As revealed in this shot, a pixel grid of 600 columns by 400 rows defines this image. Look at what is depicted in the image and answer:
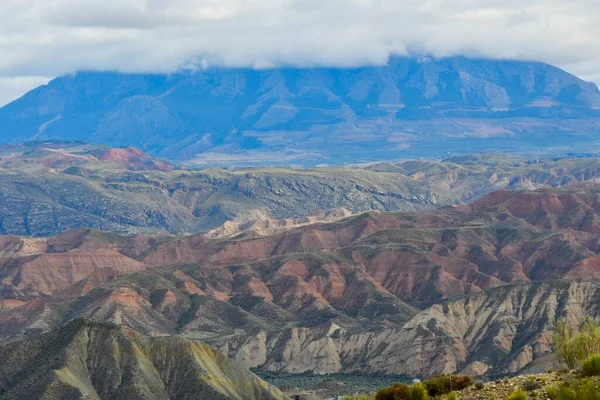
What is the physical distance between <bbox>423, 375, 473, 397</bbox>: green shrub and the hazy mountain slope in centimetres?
4200

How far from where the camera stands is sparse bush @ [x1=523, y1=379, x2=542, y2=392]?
146ft

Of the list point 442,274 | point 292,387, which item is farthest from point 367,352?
point 442,274

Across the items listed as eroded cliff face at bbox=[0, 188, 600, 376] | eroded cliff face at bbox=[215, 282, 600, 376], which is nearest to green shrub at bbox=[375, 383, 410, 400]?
eroded cliff face at bbox=[0, 188, 600, 376]

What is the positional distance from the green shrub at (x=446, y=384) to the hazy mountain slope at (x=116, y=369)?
42.0m

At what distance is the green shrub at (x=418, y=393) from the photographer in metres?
48.3

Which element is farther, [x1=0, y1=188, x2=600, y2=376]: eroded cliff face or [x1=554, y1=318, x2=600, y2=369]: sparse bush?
[x1=0, y1=188, x2=600, y2=376]: eroded cliff face

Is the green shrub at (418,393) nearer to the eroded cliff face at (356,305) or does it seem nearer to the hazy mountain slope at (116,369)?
the hazy mountain slope at (116,369)

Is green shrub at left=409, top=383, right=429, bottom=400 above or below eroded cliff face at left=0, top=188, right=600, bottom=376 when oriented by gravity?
above

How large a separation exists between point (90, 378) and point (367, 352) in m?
57.7

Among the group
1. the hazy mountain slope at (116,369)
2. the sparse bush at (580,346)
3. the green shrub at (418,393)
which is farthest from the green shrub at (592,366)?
the hazy mountain slope at (116,369)

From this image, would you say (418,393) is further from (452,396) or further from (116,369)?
(116,369)

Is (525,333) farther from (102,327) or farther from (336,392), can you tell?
(102,327)

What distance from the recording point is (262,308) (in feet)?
567

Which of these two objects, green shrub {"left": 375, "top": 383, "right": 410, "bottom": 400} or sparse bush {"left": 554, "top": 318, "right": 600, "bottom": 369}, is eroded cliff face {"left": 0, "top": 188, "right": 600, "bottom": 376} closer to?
sparse bush {"left": 554, "top": 318, "right": 600, "bottom": 369}
